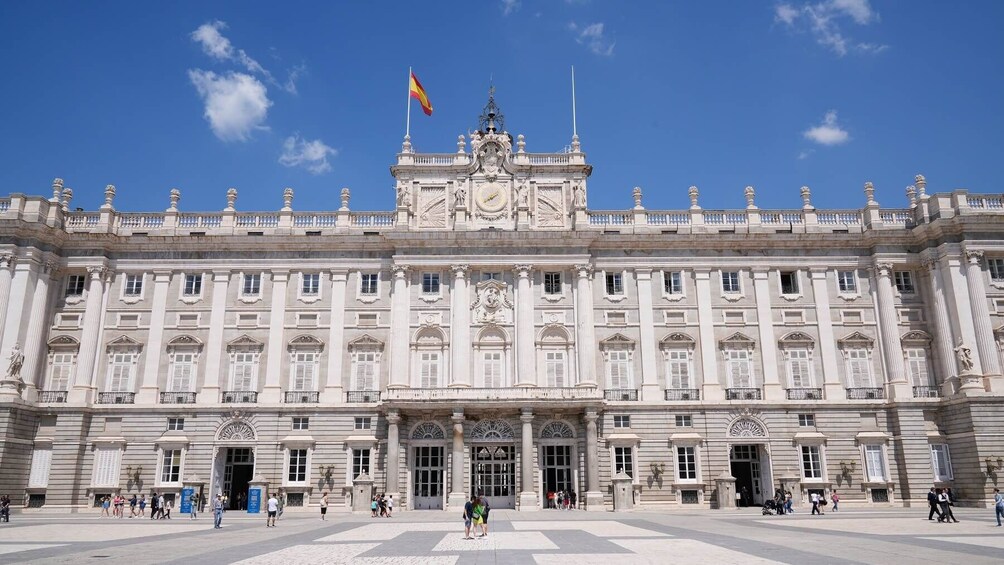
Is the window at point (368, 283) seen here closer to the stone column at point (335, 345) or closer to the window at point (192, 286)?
the stone column at point (335, 345)

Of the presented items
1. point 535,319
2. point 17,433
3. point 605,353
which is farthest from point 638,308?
Answer: point 17,433

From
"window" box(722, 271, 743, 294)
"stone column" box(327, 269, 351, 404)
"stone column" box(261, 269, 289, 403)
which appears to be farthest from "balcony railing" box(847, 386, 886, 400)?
"stone column" box(261, 269, 289, 403)

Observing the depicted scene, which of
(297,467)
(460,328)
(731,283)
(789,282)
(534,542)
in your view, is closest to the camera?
(534,542)

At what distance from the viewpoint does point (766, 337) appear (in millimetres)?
40719

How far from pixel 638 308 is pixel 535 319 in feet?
19.8

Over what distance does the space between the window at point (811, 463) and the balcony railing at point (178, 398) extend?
111 ft

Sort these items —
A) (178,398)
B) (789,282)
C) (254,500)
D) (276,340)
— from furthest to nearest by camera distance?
(789,282) → (276,340) → (178,398) → (254,500)

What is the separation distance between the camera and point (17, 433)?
3728cm

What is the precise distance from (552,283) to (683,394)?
9686mm

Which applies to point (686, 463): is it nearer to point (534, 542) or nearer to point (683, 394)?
point (683, 394)

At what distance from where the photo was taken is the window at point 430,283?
4153cm

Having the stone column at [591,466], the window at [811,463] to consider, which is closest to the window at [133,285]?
the stone column at [591,466]

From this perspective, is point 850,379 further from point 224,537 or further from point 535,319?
point 224,537

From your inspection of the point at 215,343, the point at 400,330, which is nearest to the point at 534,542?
the point at 400,330
